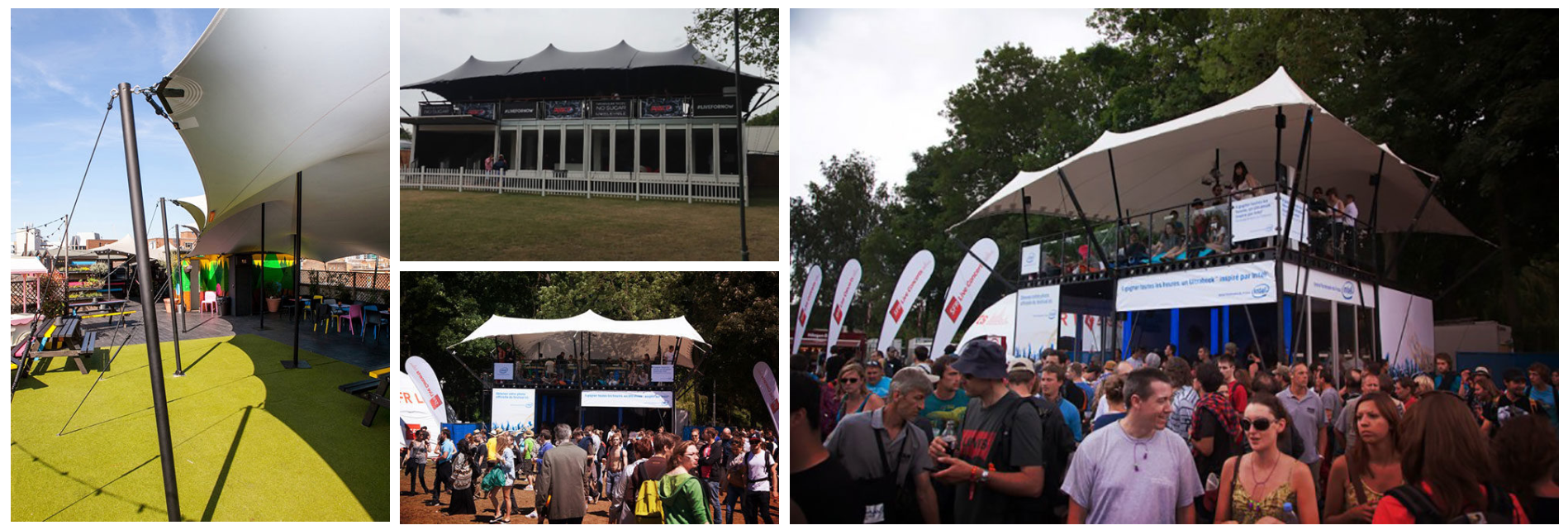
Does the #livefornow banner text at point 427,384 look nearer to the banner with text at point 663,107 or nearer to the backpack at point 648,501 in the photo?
the backpack at point 648,501

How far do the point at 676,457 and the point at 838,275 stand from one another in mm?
1537

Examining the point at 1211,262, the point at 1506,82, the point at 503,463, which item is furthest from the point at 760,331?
the point at 1506,82

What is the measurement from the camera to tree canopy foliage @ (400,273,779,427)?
4.32 meters

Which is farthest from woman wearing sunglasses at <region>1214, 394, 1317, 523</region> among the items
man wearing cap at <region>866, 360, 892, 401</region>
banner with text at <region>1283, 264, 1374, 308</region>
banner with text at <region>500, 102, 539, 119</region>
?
banner with text at <region>500, 102, 539, 119</region>

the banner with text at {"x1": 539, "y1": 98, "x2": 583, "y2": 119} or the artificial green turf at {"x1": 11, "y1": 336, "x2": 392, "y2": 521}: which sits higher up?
the banner with text at {"x1": 539, "y1": 98, "x2": 583, "y2": 119}

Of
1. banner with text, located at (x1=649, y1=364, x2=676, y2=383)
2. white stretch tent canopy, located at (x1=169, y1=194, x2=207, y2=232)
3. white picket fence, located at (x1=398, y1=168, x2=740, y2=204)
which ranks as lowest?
banner with text, located at (x1=649, y1=364, x2=676, y2=383)

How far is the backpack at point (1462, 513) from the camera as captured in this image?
12.1 feet

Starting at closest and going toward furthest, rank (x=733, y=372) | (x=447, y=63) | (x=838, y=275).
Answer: (x=447, y=63), (x=733, y=372), (x=838, y=275)

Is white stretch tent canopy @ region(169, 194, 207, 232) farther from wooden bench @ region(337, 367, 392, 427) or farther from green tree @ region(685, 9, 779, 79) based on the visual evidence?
green tree @ region(685, 9, 779, 79)

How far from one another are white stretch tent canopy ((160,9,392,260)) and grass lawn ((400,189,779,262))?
637 millimetres

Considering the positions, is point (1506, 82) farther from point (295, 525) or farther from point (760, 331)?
point (295, 525)

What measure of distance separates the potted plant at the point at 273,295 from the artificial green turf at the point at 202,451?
643cm

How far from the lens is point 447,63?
14.0 ft

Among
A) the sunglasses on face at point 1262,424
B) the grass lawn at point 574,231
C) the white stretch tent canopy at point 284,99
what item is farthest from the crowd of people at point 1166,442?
the white stretch tent canopy at point 284,99
